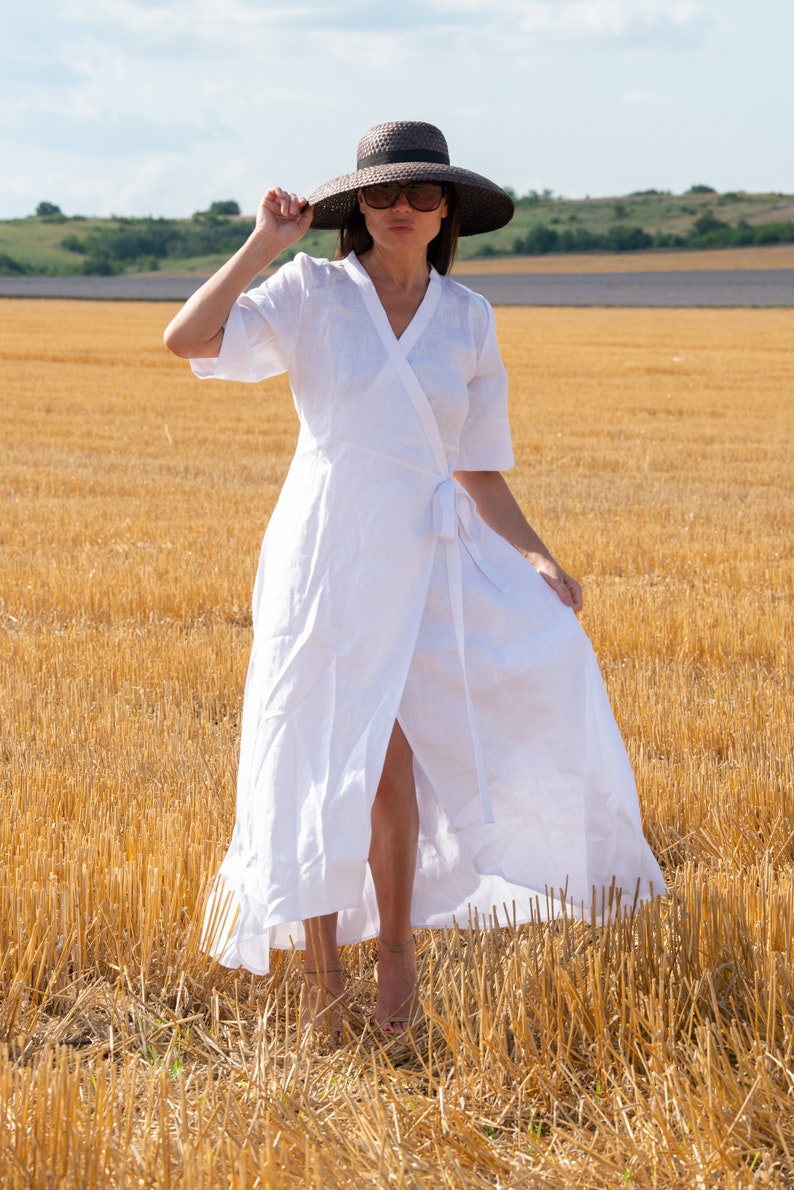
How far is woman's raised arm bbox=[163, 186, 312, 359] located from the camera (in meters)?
2.85

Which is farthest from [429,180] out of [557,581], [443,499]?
[557,581]

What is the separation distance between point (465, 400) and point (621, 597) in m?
5.18

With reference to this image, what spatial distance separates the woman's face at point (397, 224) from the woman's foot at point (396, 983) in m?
1.58

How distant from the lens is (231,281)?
2.84 m

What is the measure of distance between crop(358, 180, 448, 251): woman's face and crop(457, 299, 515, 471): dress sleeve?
28 cm

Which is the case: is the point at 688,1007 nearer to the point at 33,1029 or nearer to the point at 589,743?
the point at 589,743

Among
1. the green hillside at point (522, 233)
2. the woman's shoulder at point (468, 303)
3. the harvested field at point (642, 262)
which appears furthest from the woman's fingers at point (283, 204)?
the green hillside at point (522, 233)

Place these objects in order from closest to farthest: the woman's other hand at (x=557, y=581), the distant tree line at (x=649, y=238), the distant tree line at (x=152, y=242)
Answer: the woman's other hand at (x=557, y=581) → the distant tree line at (x=649, y=238) → the distant tree line at (x=152, y=242)

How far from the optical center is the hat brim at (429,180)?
9.82 feet

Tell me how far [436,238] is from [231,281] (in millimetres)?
679

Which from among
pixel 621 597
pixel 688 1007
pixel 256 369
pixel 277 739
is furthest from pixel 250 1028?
pixel 621 597

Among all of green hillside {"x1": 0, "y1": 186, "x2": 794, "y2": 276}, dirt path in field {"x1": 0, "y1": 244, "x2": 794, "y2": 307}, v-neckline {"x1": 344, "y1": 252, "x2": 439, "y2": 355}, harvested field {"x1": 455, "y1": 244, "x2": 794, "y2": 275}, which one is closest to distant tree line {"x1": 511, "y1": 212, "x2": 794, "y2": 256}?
green hillside {"x1": 0, "y1": 186, "x2": 794, "y2": 276}

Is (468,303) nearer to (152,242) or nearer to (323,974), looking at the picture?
(323,974)

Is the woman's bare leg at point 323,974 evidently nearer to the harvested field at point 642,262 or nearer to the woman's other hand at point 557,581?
the woman's other hand at point 557,581
